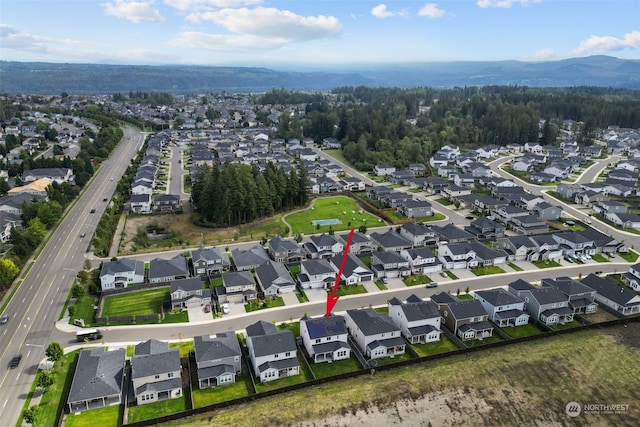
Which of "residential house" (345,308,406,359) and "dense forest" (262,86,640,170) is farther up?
"dense forest" (262,86,640,170)

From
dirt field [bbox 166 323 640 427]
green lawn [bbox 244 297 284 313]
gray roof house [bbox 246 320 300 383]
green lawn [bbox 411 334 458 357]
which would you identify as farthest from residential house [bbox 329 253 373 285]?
dirt field [bbox 166 323 640 427]

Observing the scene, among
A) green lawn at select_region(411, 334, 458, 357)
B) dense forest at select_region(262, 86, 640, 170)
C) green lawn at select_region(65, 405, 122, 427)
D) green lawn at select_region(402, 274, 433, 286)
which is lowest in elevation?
green lawn at select_region(65, 405, 122, 427)

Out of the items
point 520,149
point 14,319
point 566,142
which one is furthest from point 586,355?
point 566,142

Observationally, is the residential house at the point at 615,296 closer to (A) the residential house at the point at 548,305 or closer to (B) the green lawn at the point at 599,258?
(A) the residential house at the point at 548,305

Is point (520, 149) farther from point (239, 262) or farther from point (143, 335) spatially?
point (143, 335)

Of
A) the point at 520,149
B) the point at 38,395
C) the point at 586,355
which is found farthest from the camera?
the point at 520,149

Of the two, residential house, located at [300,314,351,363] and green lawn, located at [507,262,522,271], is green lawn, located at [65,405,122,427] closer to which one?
residential house, located at [300,314,351,363]

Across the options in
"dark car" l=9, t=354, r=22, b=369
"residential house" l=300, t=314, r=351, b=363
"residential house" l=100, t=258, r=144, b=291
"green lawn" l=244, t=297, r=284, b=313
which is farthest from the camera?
"residential house" l=100, t=258, r=144, b=291
